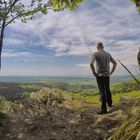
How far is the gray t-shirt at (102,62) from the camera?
1547 centimetres

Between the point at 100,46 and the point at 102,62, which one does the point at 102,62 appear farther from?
the point at 100,46

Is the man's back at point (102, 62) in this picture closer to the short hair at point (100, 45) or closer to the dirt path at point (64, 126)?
the short hair at point (100, 45)

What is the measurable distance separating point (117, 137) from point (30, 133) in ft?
30.2

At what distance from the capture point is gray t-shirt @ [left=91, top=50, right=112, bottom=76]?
15.5 metres

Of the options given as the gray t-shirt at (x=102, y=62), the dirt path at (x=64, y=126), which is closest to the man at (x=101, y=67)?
the gray t-shirt at (x=102, y=62)

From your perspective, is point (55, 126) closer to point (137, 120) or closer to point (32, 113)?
point (32, 113)

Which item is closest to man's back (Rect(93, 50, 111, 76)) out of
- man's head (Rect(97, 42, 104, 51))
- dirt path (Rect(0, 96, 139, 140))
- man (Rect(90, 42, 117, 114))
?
man (Rect(90, 42, 117, 114))

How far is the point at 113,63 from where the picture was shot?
16125mm

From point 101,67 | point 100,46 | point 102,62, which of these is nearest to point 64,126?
point 101,67

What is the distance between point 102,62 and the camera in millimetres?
15531

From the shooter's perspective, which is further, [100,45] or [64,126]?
[100,45]

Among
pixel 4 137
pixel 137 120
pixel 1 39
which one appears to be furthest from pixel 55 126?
pixel 1 39

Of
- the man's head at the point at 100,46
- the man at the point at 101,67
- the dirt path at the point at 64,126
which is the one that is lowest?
the dirt path at the point at 64,126

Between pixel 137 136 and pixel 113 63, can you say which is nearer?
pixel 137 136
